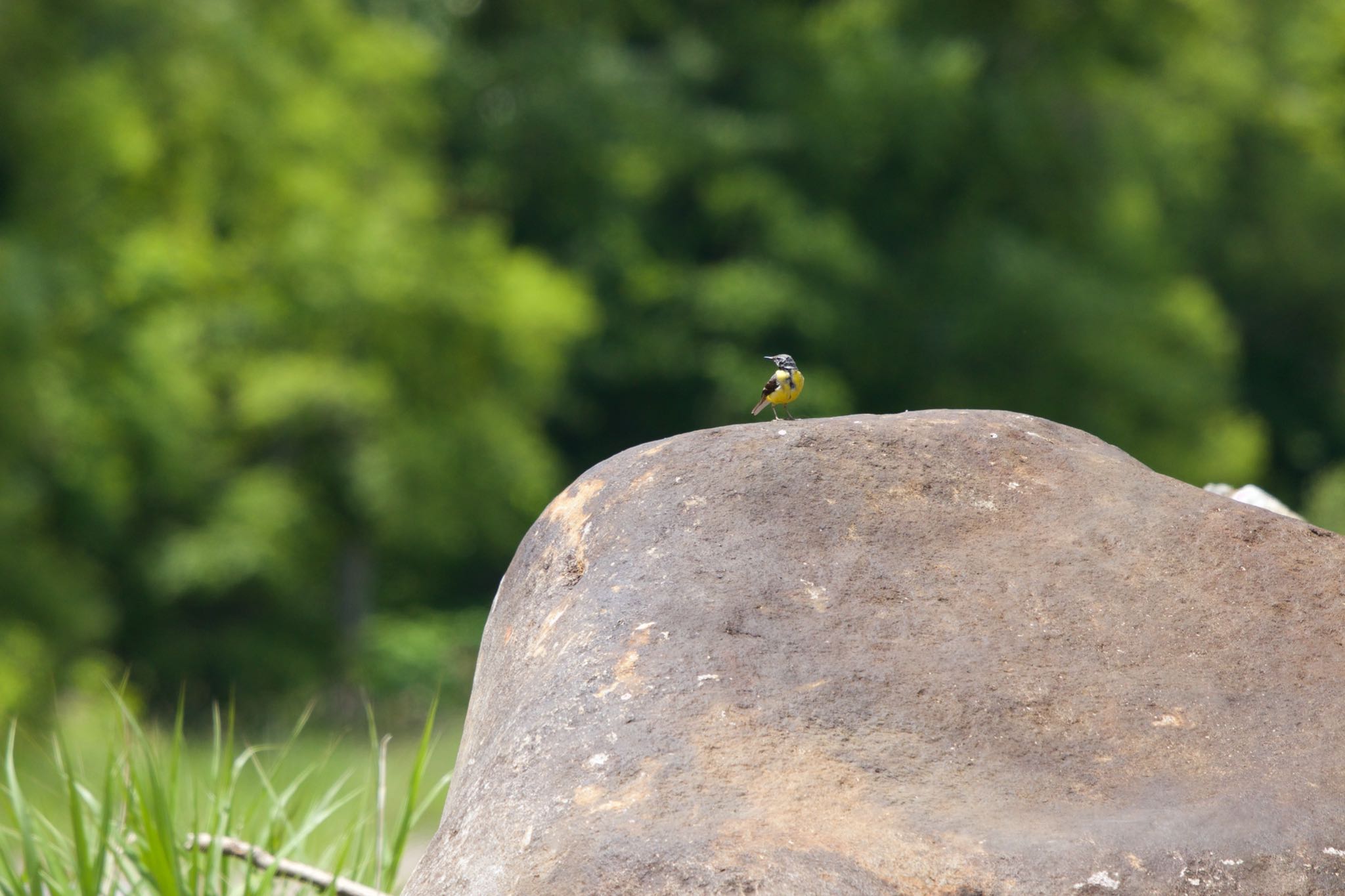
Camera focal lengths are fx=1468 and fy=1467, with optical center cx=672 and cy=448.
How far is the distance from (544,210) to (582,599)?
1504cm

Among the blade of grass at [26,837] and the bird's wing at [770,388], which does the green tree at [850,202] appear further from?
the blade of grass at [26,837]

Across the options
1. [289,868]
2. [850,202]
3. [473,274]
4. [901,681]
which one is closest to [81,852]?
[289,868]

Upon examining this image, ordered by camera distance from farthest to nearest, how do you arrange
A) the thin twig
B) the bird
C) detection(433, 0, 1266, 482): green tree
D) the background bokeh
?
detection(433, 0, 1266, 482): green tree, the background bokeh, the bird, the thin twig

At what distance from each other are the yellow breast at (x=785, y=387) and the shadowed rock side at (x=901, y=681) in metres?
0.53

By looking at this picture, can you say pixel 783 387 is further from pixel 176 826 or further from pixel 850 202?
pixel 850 202

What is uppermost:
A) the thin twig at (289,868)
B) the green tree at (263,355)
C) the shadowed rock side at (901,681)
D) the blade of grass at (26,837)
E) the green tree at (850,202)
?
the green tree at (850,202)

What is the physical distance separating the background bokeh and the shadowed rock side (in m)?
7.01

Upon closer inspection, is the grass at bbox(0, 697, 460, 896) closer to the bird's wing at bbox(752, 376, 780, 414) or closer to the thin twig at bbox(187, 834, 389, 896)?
the thin twig at bbox(187, 834, 389, 896)

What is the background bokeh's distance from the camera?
11.0 meters

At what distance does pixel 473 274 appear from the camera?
1388 centimetres

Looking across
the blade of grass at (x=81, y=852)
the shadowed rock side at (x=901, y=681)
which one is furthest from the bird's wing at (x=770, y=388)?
the blade of grass at (x=81, y=852)

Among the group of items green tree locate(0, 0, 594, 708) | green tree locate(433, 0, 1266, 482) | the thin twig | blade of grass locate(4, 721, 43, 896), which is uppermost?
green tree locate(433, 0, 1266, 482)

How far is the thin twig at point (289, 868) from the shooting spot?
3.06m

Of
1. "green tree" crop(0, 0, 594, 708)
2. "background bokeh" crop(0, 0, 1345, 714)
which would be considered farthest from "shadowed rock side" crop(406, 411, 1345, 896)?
"green tree" crop(0, 0, 594, 708)
